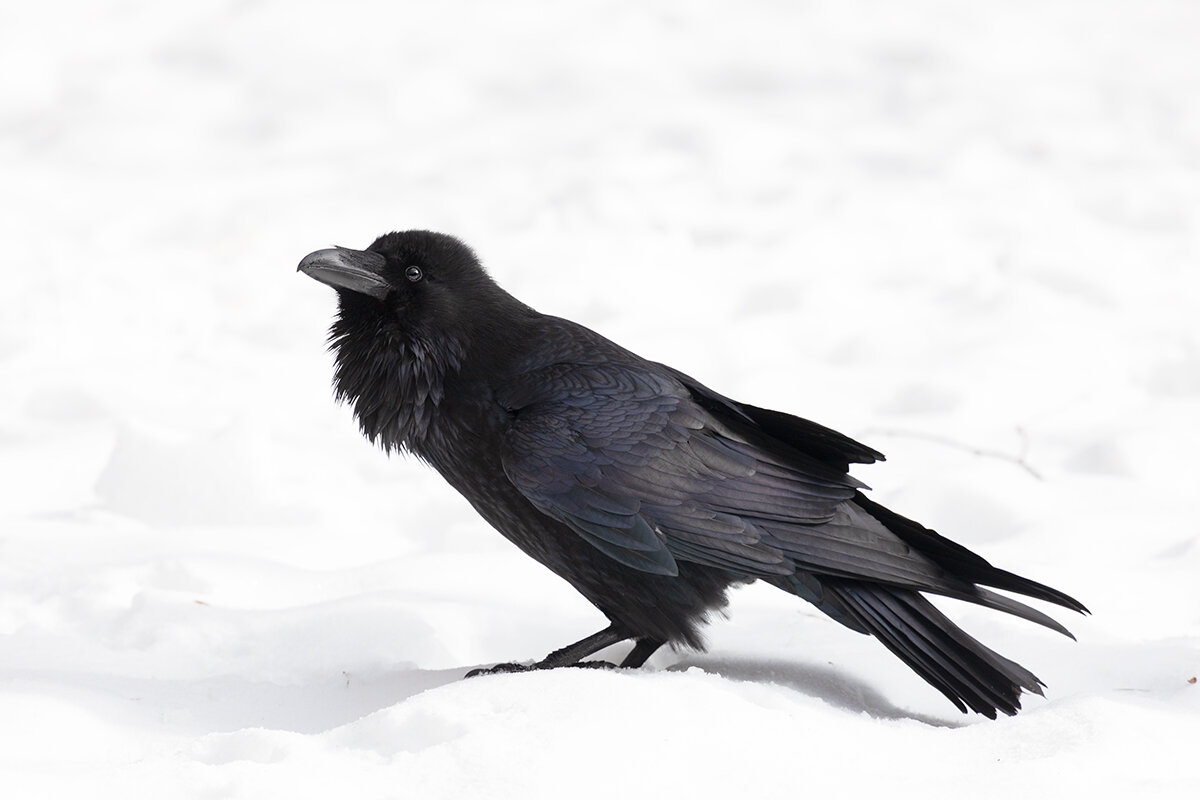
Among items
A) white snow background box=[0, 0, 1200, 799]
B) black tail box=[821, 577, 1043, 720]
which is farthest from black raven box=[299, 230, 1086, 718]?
white snow background box=[0, 0, 1200, 799]

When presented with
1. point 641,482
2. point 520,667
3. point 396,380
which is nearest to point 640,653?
point 520,667

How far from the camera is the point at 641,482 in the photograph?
3715mm

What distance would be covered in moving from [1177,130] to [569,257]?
4540 mm

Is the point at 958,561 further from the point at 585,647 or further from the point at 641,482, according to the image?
the point at 585,647

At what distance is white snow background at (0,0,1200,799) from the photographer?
312 centimetres

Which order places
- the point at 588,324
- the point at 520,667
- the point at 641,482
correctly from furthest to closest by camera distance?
the point at 588,324
the point at 520,667
the point at 641,482

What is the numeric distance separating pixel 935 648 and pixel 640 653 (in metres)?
0.80

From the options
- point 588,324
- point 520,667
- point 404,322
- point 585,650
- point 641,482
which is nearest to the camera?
point 641,482

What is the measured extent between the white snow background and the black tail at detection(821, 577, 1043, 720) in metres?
0.13

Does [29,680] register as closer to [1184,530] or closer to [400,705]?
[400,705]

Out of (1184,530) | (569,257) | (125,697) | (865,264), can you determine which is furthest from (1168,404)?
(125,697)

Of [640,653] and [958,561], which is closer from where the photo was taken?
[958,561]

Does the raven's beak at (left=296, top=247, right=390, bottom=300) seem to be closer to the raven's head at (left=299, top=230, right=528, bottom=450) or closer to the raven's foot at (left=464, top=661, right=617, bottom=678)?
the raven's head at (left=299, top=230, right=528, bottom=450)

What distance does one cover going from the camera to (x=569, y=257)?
8.42m
